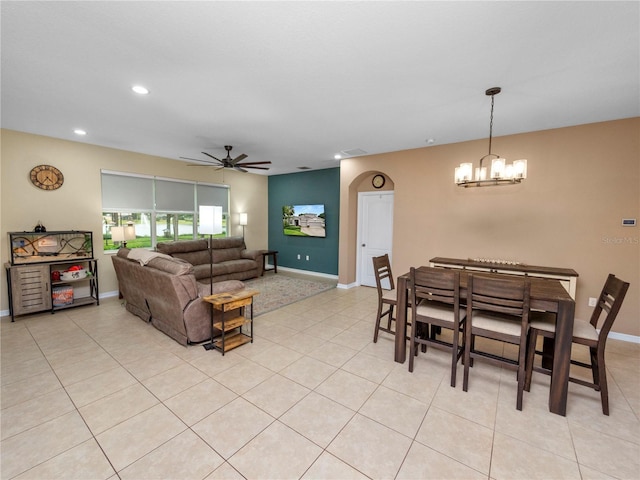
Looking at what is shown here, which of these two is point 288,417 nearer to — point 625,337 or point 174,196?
point 625,337

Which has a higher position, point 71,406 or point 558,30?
point 558,30

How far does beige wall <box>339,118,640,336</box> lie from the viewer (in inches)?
134

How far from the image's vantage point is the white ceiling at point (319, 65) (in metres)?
1.72

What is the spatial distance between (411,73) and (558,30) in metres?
0.98

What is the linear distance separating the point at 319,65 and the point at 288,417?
283 cm

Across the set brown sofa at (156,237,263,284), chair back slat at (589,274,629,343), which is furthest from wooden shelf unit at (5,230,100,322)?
chair back slat at (589,274,629,343)

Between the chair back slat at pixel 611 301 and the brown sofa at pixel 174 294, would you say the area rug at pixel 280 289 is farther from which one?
the chair back slat at pixel 611 301

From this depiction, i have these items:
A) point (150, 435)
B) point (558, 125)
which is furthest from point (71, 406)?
point (558, 125)

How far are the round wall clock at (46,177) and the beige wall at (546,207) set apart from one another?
5765mm

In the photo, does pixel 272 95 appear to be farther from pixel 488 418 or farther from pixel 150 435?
pixel 488 418

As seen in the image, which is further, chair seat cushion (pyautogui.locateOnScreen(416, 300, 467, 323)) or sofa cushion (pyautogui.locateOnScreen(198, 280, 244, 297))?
sofa cushion (pyautogui.locateOnScreen(198, 280, 244, 297))

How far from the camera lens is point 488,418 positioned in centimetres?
206

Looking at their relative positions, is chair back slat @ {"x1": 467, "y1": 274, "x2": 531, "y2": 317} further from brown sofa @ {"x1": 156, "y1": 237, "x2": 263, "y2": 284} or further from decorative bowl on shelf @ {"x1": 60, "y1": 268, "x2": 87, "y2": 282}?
decorative bowl on shelf @ {"x1": 60, "y1": 268, "x2": 87, "y2": 282}

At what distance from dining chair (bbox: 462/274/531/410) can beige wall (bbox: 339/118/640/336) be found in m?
2.05
